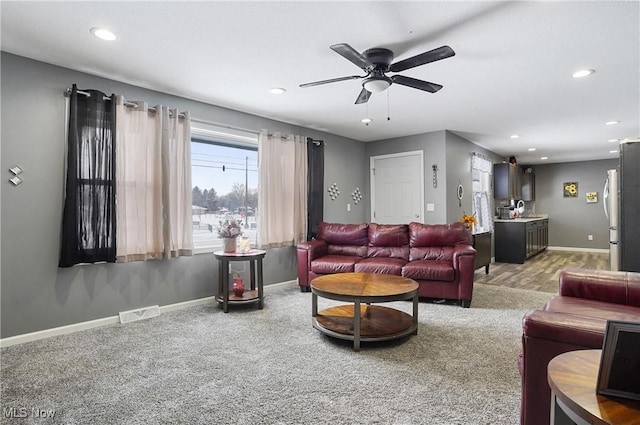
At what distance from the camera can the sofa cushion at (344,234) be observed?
5137 mm

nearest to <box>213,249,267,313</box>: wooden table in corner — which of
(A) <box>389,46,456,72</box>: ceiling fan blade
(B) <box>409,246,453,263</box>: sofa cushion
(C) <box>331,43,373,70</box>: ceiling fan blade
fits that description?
(B) <box>409,246,453,263</box>: sofa cushion

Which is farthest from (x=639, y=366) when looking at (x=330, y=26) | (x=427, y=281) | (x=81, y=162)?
(x=81, y=162)

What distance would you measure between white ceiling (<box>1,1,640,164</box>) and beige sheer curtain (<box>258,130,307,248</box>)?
56 centimetres

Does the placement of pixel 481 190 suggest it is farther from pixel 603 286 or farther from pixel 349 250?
pixel 603 286

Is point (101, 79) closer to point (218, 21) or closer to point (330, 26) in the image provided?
point (218, 21)

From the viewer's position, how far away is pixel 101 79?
3473 millimetres

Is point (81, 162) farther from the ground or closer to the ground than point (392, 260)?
farther from the ground

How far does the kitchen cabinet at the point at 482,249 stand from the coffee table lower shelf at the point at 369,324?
114 inches

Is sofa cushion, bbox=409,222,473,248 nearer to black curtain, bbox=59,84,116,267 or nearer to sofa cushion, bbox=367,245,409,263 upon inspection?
sofa cushion, bbox=367,245,409,263

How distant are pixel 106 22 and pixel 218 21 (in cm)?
79

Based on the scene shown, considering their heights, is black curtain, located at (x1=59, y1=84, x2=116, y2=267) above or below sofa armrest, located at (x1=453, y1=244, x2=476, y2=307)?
above

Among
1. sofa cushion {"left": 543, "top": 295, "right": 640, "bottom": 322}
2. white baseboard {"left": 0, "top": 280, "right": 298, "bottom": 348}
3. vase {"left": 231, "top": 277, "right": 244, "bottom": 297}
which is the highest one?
sofa cushion {"left": 543, "top": 295, "right": 640, "bottom": 322}

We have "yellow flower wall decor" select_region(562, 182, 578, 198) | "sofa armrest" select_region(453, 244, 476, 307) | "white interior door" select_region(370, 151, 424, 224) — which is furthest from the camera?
"yellow flower wall decor" select_region(562, 182, 578, 198)

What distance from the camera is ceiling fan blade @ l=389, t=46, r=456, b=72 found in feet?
7.60
